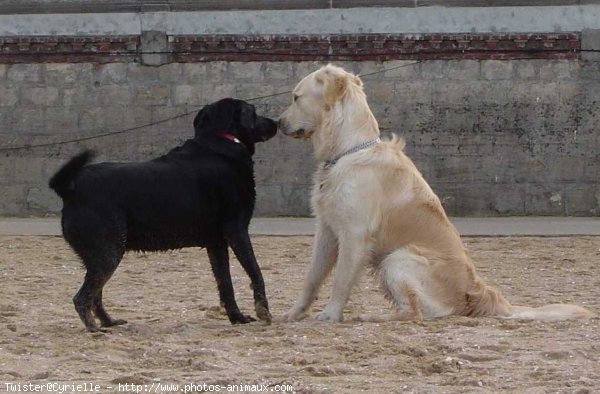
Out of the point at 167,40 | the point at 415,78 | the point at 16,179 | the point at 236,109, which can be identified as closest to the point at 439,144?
the point at 415,78

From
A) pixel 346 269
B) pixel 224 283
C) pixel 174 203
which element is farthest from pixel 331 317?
pixel 174 203

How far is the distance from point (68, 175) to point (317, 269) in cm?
184

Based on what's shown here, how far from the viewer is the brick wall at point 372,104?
18266 millimetres

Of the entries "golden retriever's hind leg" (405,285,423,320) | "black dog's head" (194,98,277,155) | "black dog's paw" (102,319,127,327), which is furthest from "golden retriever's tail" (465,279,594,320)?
"black dog's paw" (102,319,127,327)

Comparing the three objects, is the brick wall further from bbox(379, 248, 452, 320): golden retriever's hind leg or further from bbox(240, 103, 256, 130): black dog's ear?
bbox(379, 248, 452, 320): golden retriever's hind leg

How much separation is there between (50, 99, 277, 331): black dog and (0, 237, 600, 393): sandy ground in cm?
38

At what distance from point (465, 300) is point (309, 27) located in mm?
10884

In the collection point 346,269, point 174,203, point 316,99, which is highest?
point 316,99

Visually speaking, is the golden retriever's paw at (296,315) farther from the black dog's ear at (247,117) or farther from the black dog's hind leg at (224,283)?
the black dog's ear at (247,117)

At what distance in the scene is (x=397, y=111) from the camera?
18391 mm

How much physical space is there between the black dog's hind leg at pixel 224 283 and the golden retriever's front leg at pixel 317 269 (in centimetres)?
33

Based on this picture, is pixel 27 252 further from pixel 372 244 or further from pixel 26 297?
pixel 372 244

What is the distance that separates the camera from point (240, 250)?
8188 mm

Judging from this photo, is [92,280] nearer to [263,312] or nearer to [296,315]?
[263,312]
